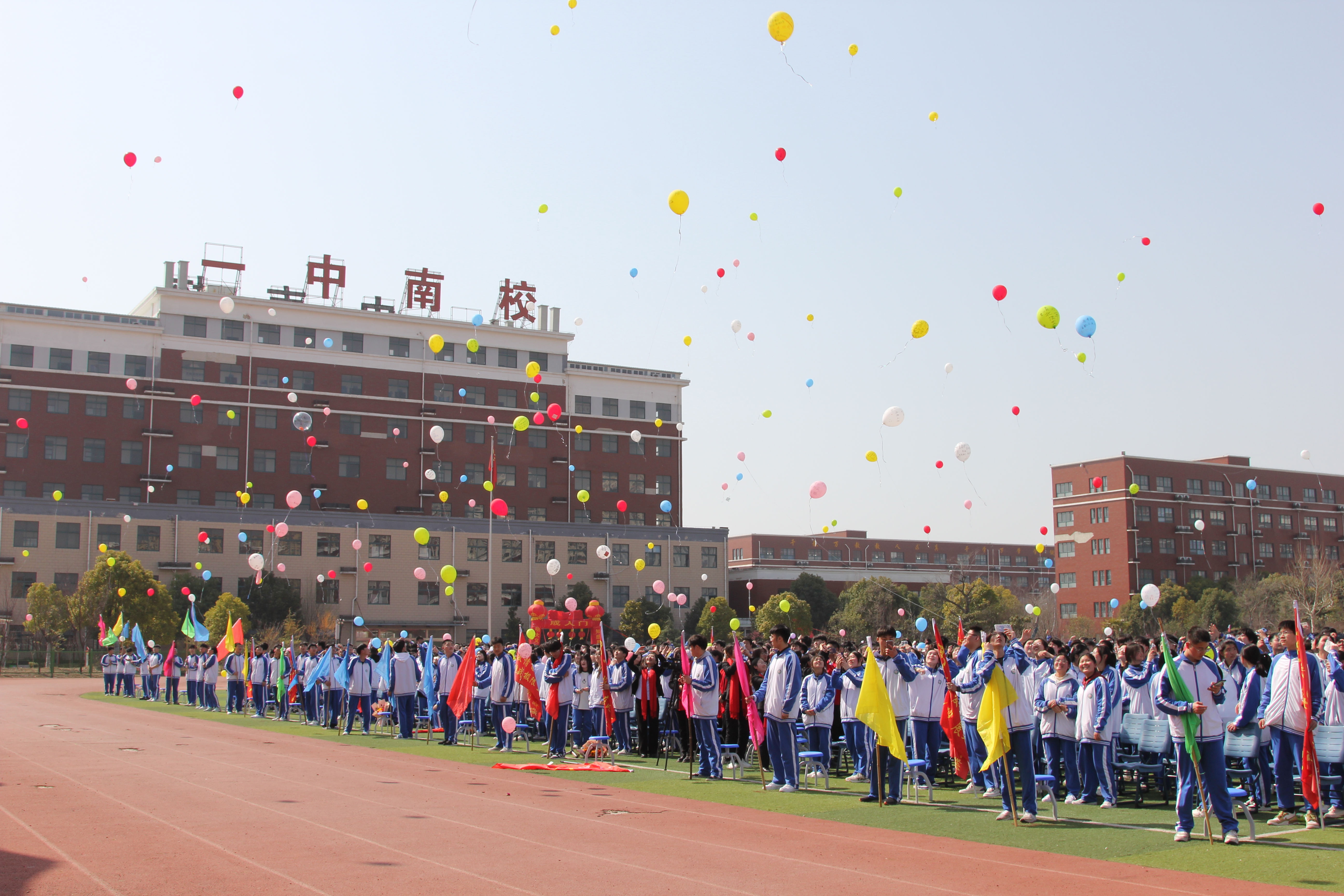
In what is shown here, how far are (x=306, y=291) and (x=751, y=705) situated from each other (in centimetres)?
6529

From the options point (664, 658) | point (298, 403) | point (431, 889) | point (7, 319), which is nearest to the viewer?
point (431, 889)

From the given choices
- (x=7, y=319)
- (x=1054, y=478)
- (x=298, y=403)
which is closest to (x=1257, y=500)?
(x=1054, y=478)

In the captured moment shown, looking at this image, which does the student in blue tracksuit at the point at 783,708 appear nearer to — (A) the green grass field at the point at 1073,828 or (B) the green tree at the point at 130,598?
(A) the green grass field at the point at 1073,828

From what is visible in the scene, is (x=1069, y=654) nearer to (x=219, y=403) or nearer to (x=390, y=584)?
(x=390, y=584)

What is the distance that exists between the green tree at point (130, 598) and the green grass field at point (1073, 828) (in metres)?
39.9

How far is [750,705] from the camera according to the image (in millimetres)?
16500

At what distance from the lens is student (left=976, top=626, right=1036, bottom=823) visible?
12344 millimetres

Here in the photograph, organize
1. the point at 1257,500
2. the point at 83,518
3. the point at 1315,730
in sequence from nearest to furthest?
the point at 1315,730
the point at 83,518
the point at 1257,500

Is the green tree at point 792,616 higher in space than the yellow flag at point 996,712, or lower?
lower

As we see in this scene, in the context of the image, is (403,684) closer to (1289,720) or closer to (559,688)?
(559,688)

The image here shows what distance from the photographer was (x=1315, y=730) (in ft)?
41.1

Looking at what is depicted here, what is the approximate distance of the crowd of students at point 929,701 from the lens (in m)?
11.9

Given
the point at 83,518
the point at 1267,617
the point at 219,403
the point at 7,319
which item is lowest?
the point at 1267,617

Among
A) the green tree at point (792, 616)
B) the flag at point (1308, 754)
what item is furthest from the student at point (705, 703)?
the green tree at point (792, 616)
